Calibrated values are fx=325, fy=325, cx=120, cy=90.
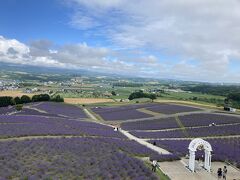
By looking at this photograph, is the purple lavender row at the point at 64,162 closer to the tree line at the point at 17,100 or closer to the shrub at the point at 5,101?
the shrub at the point at 5,101

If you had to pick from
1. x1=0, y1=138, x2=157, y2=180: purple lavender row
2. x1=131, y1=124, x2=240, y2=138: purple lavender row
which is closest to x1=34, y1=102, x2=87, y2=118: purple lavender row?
x1=131, y1=124, x2=240, y2=138: purple lavender row

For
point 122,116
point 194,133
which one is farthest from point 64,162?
point 122,116

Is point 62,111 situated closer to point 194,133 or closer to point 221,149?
point 194,133

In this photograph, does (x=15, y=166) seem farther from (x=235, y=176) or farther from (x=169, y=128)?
(x=169, y=128)

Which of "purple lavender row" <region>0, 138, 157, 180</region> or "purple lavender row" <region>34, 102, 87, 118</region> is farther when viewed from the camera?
"purple lavender row" <region>34, 102, 87, 118</region>

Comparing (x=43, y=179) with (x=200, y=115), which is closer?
(x=43, y=179)

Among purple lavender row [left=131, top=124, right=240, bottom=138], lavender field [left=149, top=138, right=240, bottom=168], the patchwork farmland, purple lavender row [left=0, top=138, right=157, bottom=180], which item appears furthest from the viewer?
purple lavender row [left=131, top=124, right=240, bottom=138]

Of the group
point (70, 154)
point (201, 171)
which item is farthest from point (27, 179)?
point (201, 171)

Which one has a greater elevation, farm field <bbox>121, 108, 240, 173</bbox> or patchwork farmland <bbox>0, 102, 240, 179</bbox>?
Result: patchwork farmland <bbox>0, 102, 240, 179</bbox>

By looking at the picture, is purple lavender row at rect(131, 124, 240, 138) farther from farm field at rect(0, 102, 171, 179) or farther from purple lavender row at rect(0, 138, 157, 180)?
purple lavender row at rect(0, 138, 157, 180)
